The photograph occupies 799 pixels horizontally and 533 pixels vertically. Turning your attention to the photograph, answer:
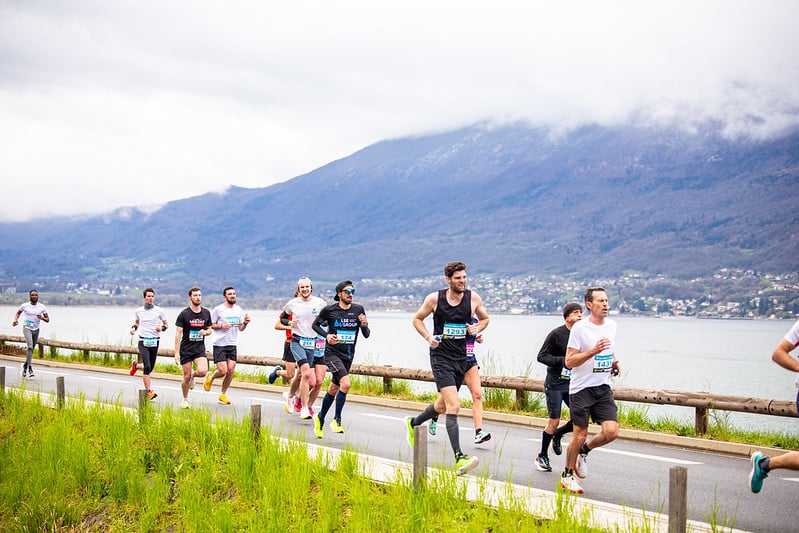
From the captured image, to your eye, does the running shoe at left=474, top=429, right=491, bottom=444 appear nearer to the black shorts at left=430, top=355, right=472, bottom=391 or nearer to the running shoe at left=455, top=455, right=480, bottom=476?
the black shorts at left=430, top=355, right=472, bottom=391

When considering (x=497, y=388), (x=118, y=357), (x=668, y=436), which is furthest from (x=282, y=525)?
(x=118, y=357)

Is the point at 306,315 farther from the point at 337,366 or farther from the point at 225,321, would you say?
the point at 225,321

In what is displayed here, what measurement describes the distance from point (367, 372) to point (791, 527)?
10.8 m

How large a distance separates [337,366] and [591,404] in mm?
4549

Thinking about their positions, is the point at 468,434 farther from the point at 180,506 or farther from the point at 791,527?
the point at 791,527

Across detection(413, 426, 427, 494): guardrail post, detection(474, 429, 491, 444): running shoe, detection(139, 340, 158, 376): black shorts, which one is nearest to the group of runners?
detection(474, 429, 491, 444): running shoe

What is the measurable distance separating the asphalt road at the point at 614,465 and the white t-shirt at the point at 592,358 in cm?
111

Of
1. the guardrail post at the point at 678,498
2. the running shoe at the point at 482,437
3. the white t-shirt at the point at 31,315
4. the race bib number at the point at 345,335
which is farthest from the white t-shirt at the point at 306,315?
the white t-shirt at the point at 31,315

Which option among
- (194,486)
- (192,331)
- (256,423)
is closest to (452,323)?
(256,423)

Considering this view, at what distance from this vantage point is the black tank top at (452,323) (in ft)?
33.5

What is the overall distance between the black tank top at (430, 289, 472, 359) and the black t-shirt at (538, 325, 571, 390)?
0.93 metres

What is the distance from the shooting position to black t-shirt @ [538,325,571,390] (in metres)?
10.3

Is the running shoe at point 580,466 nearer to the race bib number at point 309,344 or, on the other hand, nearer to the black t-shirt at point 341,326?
the black t-shirt at point 341,326

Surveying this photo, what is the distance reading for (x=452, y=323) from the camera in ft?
33.6
